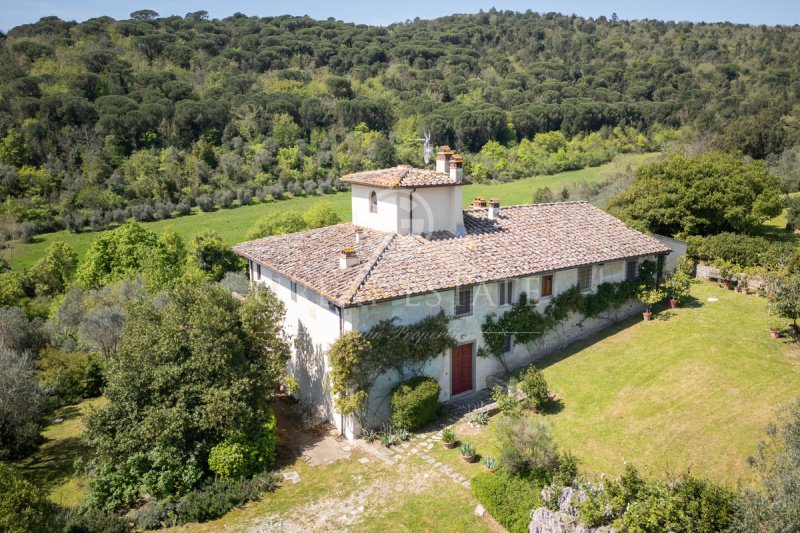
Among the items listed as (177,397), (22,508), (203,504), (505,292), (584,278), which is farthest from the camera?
(584,278)

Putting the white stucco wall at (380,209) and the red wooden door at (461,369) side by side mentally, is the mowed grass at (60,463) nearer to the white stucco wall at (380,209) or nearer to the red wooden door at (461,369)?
the red wooden door at (461,369)

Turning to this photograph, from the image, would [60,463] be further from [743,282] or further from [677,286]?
[743,282]

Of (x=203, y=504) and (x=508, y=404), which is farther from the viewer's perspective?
(x=508, y=404)

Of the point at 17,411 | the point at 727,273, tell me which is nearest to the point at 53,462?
the point at 17,411

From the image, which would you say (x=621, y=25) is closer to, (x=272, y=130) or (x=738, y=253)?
(x=272, y=130)

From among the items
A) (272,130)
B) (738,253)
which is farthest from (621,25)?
(738,253)

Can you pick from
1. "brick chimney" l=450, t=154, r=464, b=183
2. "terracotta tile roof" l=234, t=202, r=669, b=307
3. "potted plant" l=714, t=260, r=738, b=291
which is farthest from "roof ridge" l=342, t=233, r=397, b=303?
"potted plant" l=714, t=260, r=738, b=291

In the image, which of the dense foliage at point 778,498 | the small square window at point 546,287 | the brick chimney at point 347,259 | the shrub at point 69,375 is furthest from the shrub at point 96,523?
the small square window at point 546,287
